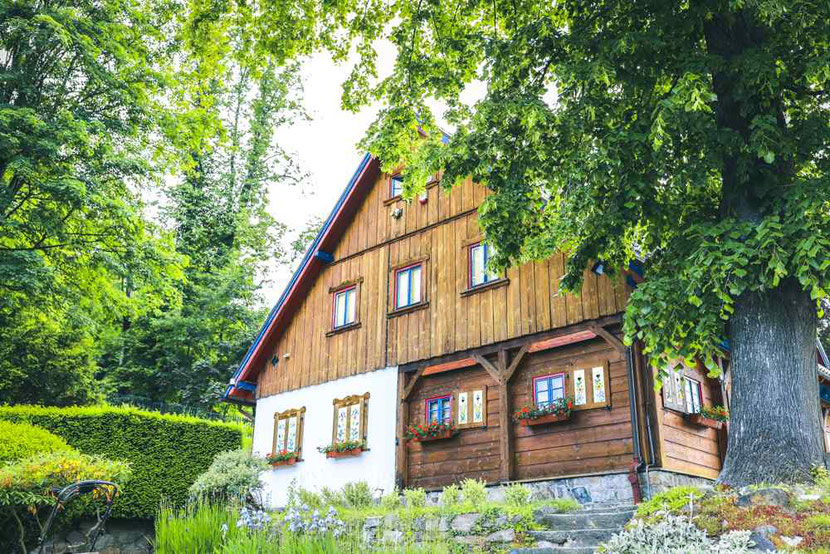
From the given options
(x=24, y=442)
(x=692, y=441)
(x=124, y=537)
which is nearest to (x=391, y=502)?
(x=692, y=441)

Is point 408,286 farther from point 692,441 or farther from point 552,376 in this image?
point 692,441

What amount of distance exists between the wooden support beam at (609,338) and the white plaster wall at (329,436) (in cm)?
484

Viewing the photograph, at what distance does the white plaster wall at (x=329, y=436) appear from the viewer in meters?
15.2

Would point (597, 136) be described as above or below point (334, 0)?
below

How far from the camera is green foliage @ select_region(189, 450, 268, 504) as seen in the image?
15309 mm

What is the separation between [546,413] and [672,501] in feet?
14.8

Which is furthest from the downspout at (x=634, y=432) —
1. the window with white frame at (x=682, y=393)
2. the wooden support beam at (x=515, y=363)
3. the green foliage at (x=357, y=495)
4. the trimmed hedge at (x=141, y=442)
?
the trimmed hedge at (x=141, y=442)

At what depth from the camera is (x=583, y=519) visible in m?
9.27

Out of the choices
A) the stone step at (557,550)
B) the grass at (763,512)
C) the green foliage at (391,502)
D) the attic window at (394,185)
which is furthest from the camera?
the attic window at (394,185)

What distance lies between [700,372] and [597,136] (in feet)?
19.6

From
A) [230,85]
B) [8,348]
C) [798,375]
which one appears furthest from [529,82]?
[230,85]

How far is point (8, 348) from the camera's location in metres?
17.7

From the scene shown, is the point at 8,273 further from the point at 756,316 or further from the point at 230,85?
the point at 230,85

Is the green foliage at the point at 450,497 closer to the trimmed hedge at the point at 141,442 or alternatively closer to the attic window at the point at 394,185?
the attic window at the point at 394,185
